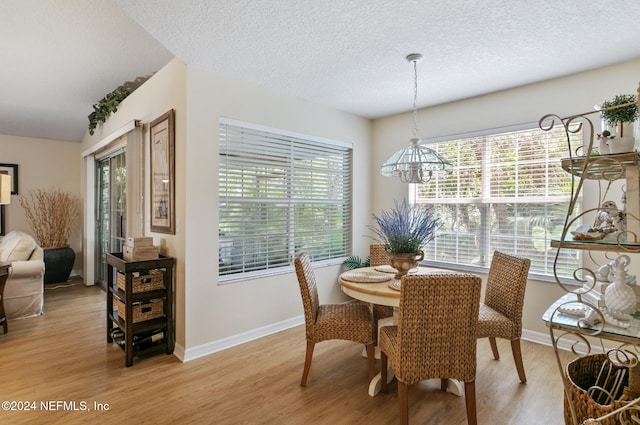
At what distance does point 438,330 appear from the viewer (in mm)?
1890

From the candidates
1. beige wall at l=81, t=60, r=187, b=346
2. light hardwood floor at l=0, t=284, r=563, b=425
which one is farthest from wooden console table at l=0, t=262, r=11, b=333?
beige wall at l=81, t=60, r=187, b=346

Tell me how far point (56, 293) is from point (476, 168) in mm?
6088

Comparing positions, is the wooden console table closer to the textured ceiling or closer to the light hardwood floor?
the light hardwood floor

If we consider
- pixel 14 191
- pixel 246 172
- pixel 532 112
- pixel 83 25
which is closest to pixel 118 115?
pixel 83 25

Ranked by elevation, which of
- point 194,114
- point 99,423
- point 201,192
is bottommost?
point 99,423

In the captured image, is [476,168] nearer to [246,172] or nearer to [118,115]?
[246,172]

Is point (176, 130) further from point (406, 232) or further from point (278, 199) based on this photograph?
point (406, 232)

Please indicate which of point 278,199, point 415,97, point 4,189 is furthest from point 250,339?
point 415,97

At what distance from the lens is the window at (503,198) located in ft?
10.6

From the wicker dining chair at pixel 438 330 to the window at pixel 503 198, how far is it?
182 centimetres

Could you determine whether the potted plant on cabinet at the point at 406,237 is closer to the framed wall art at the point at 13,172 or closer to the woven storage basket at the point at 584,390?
the woven storage basket at the point at 584,390

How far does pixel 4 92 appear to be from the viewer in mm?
4004

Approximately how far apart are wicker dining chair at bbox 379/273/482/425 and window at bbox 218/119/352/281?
1.92m

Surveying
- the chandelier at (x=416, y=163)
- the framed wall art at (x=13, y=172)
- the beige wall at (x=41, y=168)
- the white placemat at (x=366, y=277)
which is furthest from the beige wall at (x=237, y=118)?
the framed wall art at (x=13, y=172)
